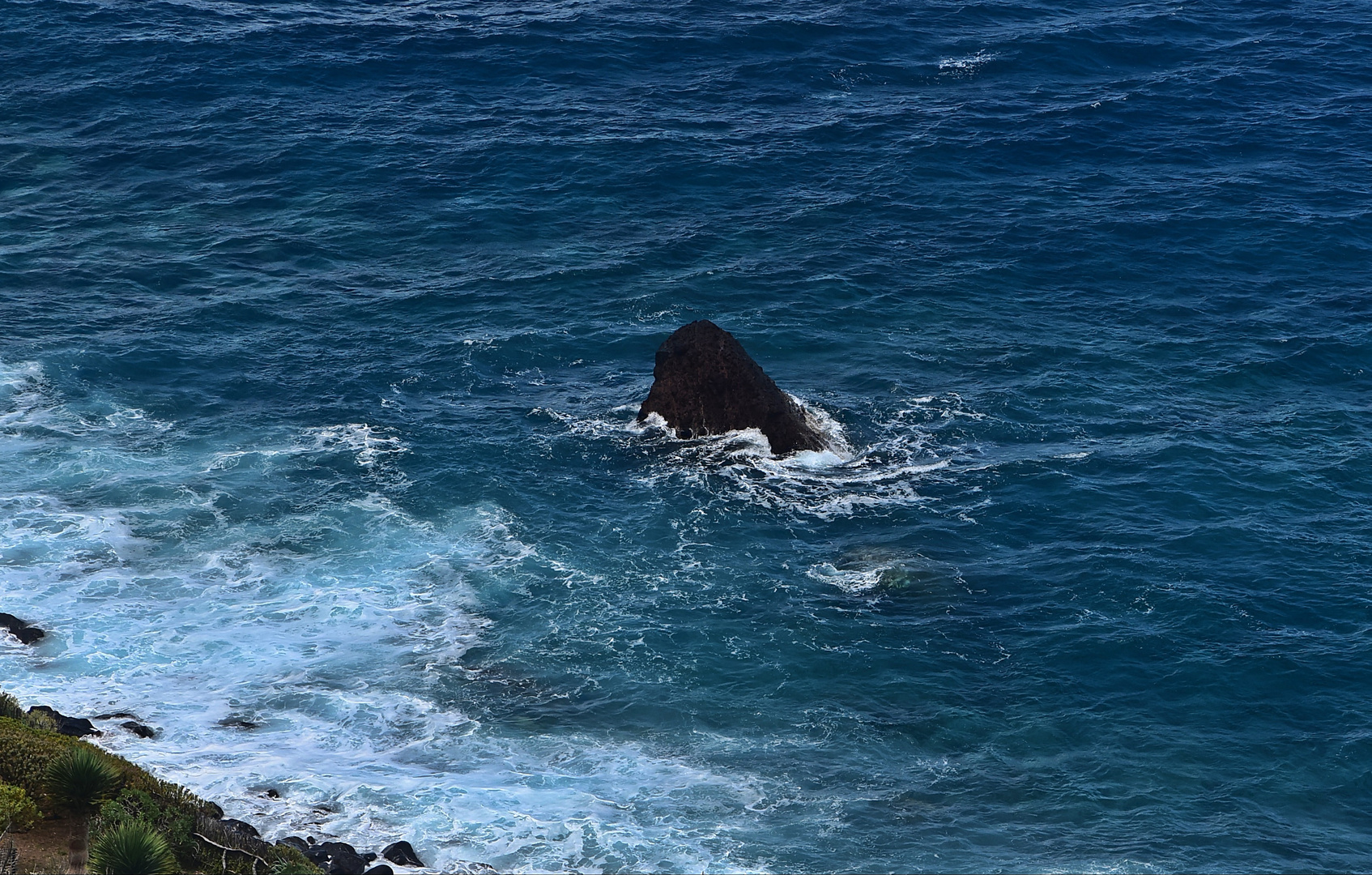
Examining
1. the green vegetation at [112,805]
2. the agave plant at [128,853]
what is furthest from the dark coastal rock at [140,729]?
the agave plant at [128,853]

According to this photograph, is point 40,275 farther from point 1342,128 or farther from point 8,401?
point 1342,128

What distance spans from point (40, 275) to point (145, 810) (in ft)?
140

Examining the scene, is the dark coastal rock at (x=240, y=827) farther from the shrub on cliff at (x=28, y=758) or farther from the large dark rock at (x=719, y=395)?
the large dark rock at (x=719, y=395)

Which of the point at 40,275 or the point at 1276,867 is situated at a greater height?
the point at 40,275

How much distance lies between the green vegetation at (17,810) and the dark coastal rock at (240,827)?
4055 millimetres

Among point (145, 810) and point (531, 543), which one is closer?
point (145, 810)

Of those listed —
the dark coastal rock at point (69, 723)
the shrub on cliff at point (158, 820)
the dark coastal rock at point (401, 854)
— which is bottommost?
the dark coastal rock at point (401, 854)

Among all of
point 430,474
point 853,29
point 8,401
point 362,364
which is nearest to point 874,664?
point 430,474

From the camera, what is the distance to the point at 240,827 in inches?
1329

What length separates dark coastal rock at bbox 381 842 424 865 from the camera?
34.0 m

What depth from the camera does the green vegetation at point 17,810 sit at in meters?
30.4

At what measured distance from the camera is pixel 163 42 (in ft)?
297

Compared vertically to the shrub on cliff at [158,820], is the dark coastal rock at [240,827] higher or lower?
lower

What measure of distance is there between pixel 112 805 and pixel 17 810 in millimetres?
2712
